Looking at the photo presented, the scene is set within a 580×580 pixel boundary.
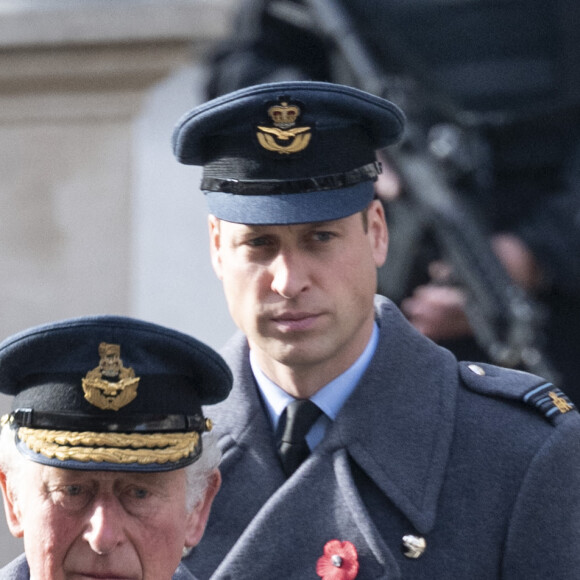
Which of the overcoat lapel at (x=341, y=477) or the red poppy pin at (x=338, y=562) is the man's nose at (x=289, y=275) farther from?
the red poppy pin at (x=338, y=562)

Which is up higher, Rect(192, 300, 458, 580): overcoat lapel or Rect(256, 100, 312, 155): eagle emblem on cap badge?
Rect(256, 100, 312, 155): eagle emblem on cap badge

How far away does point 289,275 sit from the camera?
343 cm

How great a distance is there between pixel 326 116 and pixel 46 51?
1.93 meters

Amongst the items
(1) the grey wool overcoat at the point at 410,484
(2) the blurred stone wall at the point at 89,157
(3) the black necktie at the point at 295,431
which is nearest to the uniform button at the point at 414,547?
(1) the grey wool overcoat at the point at 410,484

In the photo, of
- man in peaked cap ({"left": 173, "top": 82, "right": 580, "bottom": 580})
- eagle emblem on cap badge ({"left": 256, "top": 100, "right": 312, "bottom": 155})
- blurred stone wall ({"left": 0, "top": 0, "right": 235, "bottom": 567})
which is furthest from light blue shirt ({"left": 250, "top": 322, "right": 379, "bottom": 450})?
blurred stone wall ({"left": 0, "top": 0, "right": 235, "bottom": 567})

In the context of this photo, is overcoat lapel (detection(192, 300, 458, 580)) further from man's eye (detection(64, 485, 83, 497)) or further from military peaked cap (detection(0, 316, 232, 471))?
man's eye (detection(64, 485, 83, 497))

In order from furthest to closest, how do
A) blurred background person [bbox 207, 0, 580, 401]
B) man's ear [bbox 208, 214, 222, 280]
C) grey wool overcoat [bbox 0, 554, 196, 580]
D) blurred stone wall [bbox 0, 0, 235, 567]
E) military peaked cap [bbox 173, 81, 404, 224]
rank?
blurred background person [bbox 207, 0, 580, 401] < blurred stone wall [bbox 0, 0, 235, 567] < man's ear [bbox 208, 214, 222, 280] < military peaked cap [bbox 173, 81, 404, 224] < grey wool overcoat [bbox 0, 554, 196, 580]

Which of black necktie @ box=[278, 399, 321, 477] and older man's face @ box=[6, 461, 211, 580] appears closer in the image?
older man's face @ box=[6, 461, 211, 580]

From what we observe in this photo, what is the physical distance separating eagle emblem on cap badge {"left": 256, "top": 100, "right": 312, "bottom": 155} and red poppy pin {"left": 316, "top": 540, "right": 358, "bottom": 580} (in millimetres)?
811

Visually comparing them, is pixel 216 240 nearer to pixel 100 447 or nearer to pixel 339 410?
pixel 339 410

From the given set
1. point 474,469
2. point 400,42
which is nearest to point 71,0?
point 400,42

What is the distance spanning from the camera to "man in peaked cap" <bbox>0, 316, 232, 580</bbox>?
301 centimetres

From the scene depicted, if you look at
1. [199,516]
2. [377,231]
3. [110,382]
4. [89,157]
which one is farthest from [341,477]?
[89,157]

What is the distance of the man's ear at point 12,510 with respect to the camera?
10.2 ft
